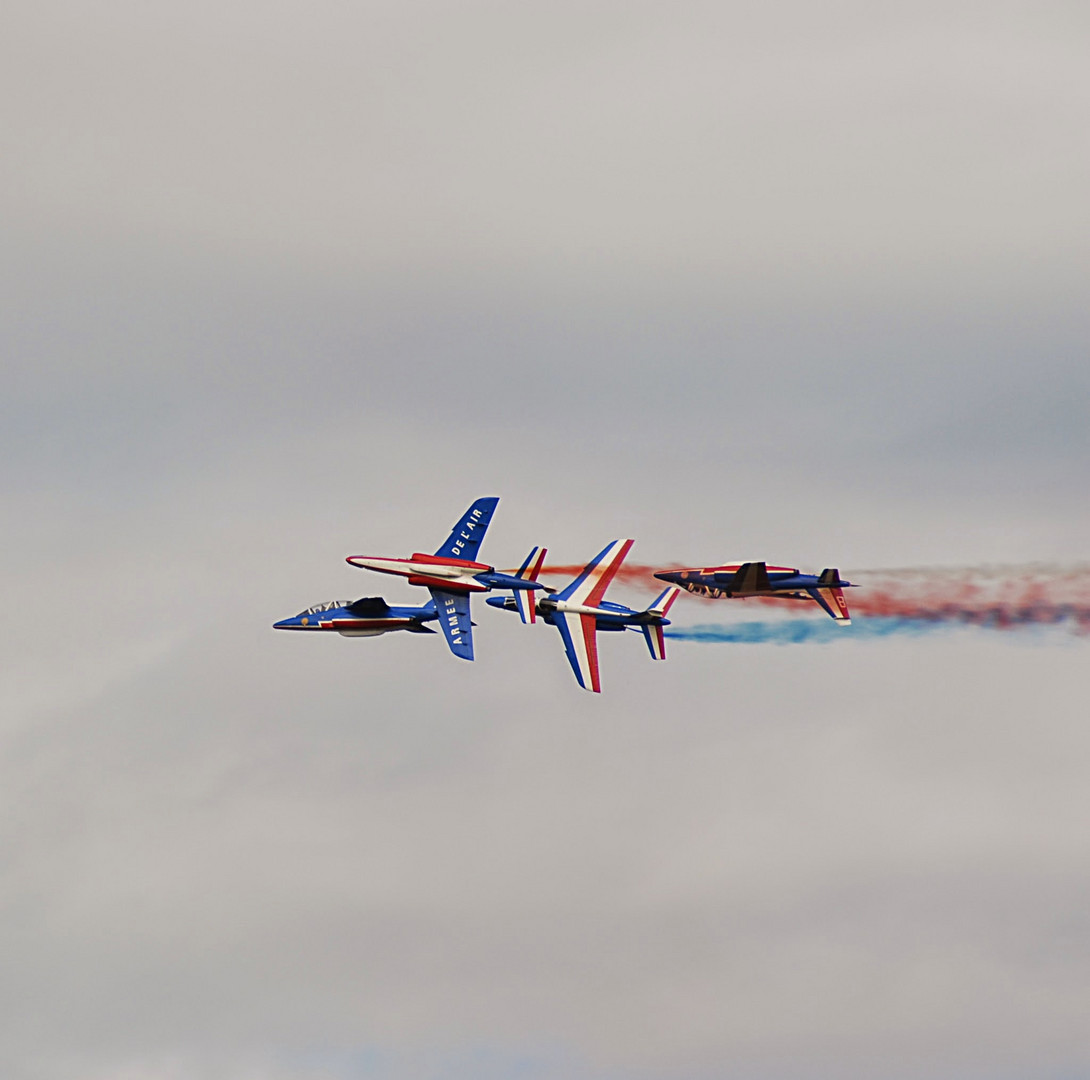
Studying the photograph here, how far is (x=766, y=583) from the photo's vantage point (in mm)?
89062

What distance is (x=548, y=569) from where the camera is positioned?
89.6 metres

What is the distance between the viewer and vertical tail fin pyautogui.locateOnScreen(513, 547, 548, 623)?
280 ft

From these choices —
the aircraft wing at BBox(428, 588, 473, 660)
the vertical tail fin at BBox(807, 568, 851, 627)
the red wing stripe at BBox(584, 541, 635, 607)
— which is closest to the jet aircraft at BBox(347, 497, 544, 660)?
the aircraft wing at BBox(428, 588, 473, 660)

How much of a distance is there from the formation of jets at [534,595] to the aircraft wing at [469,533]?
51 mm

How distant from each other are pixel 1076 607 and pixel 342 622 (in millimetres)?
37863

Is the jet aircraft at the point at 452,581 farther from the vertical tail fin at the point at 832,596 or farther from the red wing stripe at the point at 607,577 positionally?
the vertical tail fin at the point at 832,596

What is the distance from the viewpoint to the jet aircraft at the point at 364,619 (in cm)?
9119

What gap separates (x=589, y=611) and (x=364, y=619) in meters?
12.7

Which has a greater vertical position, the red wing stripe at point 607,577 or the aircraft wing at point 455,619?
the red wing stripe at point 607,577

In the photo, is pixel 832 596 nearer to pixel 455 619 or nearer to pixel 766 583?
pixel 766 583

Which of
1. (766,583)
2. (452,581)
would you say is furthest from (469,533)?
(766,583)

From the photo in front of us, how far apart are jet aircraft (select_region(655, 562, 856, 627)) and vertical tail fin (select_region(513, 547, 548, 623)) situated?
26.2 feet

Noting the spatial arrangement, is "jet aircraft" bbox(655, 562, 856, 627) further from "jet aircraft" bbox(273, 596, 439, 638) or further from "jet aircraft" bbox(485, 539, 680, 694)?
"jet aircraft" bbox(273, 596, 439, 638)

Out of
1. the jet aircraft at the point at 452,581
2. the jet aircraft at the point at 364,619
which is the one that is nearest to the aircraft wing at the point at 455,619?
the jet aircraft at the point at 452,581
